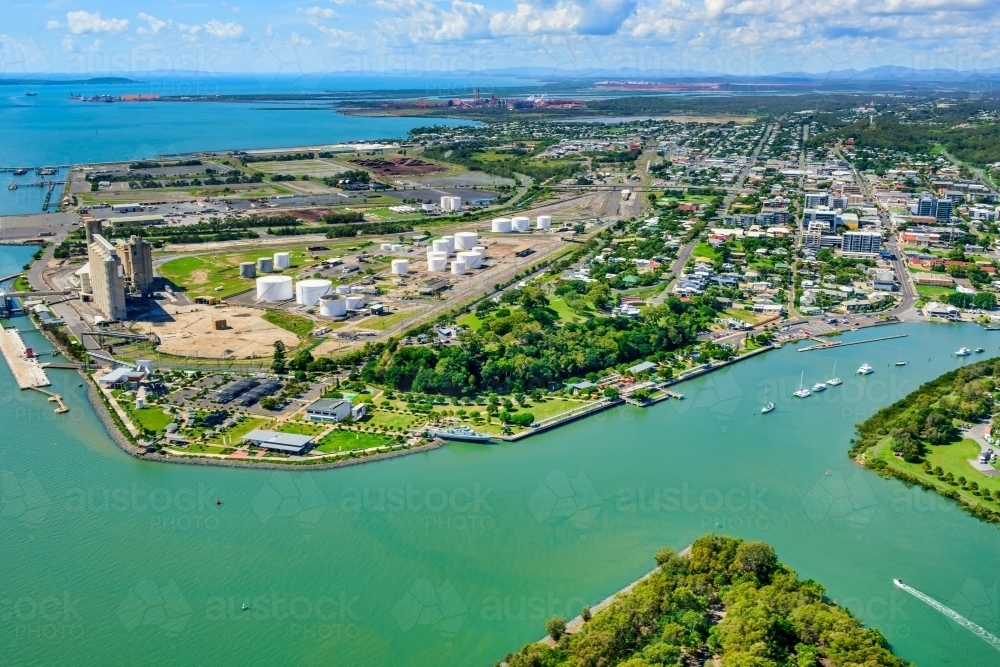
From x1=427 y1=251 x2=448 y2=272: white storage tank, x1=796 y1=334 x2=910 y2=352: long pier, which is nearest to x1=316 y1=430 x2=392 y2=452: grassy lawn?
x1=796 y1=334 x2=910 y2=352: long pier

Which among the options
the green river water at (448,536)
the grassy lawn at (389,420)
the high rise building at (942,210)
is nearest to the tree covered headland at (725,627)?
the green river water at (448,536)

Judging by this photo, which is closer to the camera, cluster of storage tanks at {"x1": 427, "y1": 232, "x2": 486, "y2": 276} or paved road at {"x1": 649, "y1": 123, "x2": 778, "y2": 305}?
paved road at {"x1": 649, "y1": 123, "x2": 778, "y2": 305}

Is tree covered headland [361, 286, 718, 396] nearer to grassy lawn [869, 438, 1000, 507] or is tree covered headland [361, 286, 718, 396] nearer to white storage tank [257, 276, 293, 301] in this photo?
white storage tank [257, 276, 293, 301]

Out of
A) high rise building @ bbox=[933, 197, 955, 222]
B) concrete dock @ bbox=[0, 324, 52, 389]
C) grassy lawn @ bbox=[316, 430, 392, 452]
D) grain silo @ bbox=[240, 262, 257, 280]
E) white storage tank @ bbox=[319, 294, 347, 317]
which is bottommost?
grassy lawn @ bbox=[316, 430, 392, 452]

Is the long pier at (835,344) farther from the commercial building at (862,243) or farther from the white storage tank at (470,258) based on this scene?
the white storage tank at (470,258)

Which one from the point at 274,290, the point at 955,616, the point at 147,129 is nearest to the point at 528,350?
the point at 274,290

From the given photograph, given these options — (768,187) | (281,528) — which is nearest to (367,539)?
(281,528)

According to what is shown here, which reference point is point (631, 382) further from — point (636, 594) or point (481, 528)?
point (636, 594)

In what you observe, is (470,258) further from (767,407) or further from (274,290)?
(767,407)
